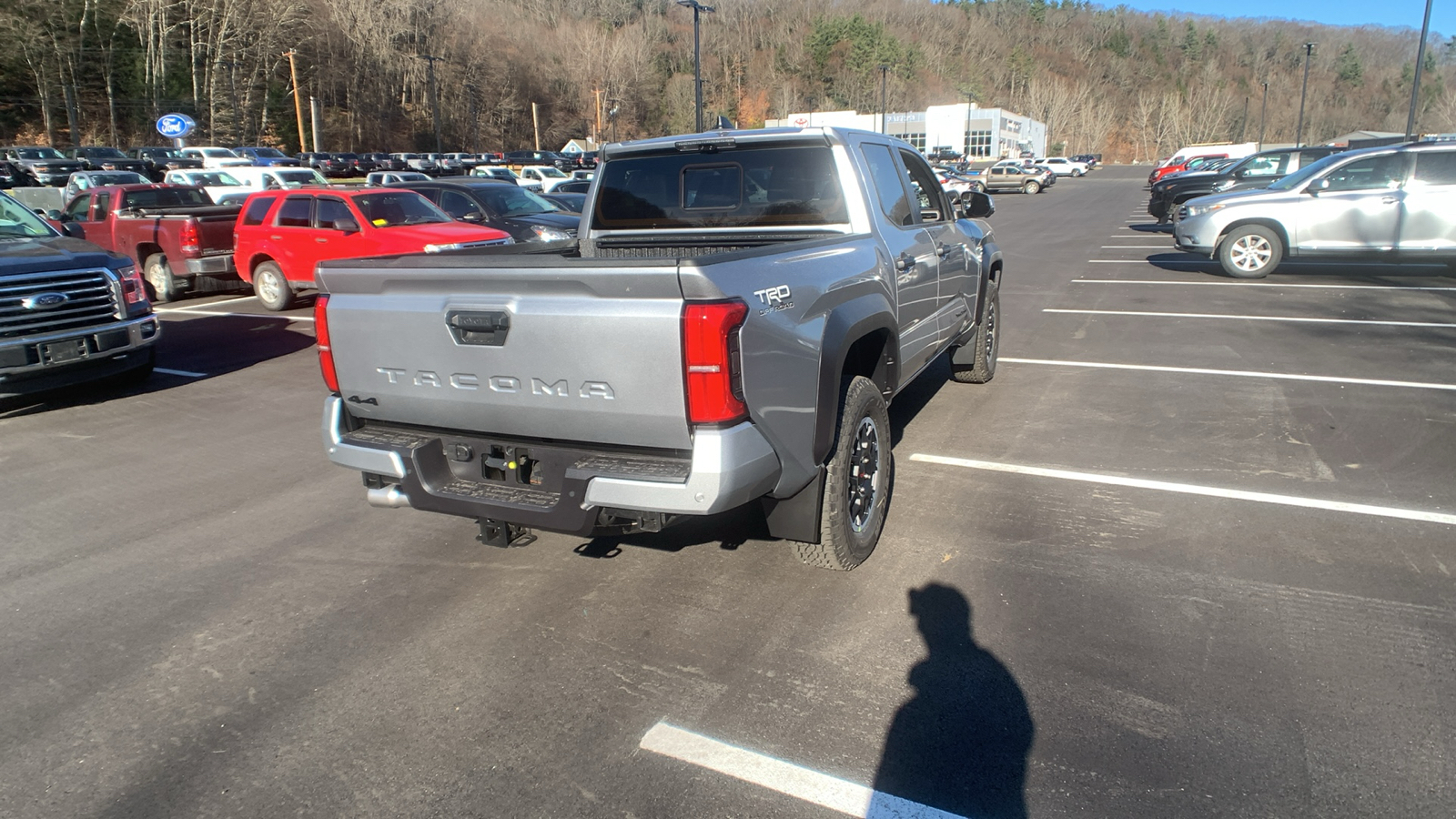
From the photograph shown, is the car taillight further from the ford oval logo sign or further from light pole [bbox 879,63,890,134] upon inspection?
light pole [bbox 879,63,890,134]

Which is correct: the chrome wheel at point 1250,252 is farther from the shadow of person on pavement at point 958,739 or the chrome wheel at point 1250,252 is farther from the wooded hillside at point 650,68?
the wooded hillside at point 650,68

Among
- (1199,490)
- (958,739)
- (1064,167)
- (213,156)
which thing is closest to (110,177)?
(213,156)

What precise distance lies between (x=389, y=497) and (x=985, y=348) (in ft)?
17.2

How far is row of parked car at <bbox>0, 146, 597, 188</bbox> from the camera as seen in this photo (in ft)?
117

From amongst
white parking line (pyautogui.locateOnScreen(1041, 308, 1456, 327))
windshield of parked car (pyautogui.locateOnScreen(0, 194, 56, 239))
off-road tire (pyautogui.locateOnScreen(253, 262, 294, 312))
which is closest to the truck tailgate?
windshield of parked car (pyautogui.locateOnScreen(0, 194, 56, 239))

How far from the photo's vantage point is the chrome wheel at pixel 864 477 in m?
4.16

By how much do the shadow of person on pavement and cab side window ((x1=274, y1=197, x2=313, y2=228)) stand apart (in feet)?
37.6

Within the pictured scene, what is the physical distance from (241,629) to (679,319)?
7.94ft

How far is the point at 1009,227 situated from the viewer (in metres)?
25.5

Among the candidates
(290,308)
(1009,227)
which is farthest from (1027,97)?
(290,308)

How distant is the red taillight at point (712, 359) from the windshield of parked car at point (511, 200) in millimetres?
13108

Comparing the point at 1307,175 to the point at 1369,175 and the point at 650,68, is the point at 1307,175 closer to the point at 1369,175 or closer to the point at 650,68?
the point at 1369,175

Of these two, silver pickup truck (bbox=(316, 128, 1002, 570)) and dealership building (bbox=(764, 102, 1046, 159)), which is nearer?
silver pickup truck (bbox=(316, 128, 1002, 570))

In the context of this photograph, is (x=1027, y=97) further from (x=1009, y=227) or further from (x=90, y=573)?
(x=90, y=573)
